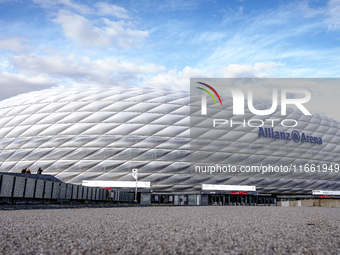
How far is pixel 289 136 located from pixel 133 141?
1758 centimetres

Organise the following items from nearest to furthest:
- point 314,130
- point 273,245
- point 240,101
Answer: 1. point 273,245
2. point 240,101
3. point 314,130

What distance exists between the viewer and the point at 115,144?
2652 cm

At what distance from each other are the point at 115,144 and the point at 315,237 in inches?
950

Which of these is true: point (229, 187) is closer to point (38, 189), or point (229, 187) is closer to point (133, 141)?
point (133, 141)

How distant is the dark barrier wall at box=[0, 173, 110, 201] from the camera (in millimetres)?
10359

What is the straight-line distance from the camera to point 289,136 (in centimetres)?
3225

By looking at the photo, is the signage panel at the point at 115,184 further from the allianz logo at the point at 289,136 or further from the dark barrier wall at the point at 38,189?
the allianz logo at the point at 289,136

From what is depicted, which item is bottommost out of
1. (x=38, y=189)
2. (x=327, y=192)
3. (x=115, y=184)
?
(x=38, y=189)

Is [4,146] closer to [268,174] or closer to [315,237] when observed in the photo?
[268,174]

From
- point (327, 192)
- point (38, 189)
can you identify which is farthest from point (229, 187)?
point (38, 189)

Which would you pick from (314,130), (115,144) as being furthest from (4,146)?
(314,130)

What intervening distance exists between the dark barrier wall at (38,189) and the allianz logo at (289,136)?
63.3ft

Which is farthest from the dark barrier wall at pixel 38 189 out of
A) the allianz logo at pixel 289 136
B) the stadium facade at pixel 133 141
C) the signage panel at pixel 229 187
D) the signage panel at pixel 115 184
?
the allianz logo at pixel 289 136

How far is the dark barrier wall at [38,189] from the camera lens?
1036 centimetres
